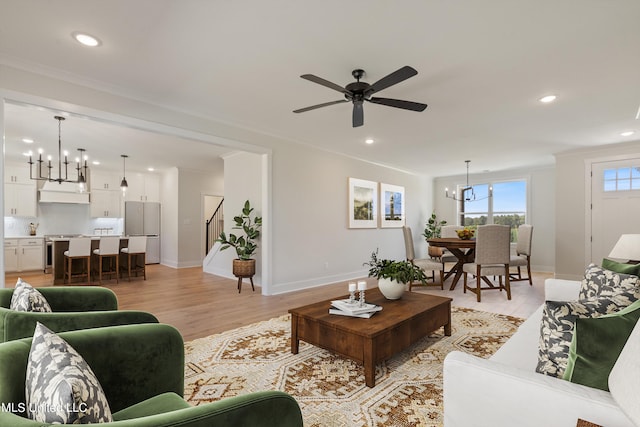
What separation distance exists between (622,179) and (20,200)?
12.0m

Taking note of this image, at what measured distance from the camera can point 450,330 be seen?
9.95 ft

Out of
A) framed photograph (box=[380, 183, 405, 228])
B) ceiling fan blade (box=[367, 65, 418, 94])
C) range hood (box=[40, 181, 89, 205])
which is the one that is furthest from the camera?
framed photograph (box=[380, 183, 405, 228])

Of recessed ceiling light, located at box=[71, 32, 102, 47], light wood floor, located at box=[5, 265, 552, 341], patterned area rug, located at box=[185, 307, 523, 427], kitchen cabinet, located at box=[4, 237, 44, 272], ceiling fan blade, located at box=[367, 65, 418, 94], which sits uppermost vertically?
recessed ceiling light, located at box=[71, 32, 102, 47]

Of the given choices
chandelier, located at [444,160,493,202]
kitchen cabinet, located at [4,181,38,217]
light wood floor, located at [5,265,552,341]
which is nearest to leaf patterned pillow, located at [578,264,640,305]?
light wood floor, located at [5,265,552,341]

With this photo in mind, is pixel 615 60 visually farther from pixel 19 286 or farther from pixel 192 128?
pixel 19 286

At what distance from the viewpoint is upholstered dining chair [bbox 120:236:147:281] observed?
6.25 meters

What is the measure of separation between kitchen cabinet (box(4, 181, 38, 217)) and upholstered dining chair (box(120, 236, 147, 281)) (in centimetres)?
274

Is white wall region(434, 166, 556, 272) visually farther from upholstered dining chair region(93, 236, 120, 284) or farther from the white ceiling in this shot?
upholstered dining chair region(93, 236, 120, 284)

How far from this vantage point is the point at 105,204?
7980 millimetres

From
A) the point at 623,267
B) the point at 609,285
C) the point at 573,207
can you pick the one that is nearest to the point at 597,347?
the point at 609,285

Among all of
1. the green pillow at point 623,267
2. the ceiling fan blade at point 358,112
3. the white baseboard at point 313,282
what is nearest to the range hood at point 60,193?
the white baseboard at point 313,282

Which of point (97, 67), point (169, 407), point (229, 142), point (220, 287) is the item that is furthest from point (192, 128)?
point (169, 407)

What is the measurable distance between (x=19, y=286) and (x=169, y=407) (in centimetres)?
129

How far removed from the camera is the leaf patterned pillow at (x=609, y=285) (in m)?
1.67
